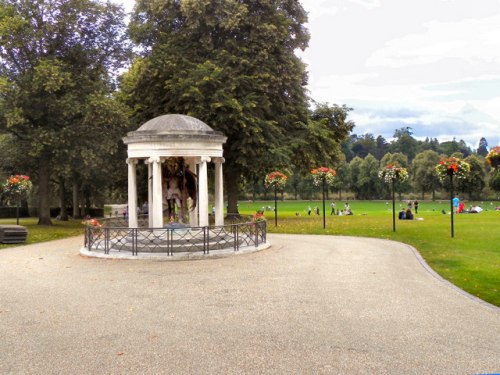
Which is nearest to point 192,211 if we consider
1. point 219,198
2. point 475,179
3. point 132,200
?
point 219,198

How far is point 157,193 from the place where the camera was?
20438mm

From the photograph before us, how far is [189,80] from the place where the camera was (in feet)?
105

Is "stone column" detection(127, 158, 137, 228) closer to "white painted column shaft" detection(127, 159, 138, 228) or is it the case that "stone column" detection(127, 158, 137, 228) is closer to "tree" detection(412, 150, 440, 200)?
"white painted column shaft" detection(127, 159, 138, 228)

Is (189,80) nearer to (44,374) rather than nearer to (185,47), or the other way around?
(185,47)

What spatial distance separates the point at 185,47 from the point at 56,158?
40.1 ft

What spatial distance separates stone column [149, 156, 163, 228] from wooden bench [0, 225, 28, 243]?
8.54 m

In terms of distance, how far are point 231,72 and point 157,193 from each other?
15.2 m

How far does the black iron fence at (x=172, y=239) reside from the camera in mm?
18469

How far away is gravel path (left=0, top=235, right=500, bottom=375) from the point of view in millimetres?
7168

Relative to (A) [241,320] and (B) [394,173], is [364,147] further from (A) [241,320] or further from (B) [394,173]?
(A) [241,320]

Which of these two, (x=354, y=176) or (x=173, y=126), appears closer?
(x=173, y=126)

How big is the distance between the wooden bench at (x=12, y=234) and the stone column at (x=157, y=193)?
336 inches

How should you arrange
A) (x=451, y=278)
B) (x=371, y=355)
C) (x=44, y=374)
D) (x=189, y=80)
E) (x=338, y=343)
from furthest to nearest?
(x=189, y=80) < (x=451, y=278) < (x=338, y=343) < (x=371, y=355) < (x=44, y=374)

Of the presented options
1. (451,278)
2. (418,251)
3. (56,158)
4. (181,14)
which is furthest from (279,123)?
(451,278)
